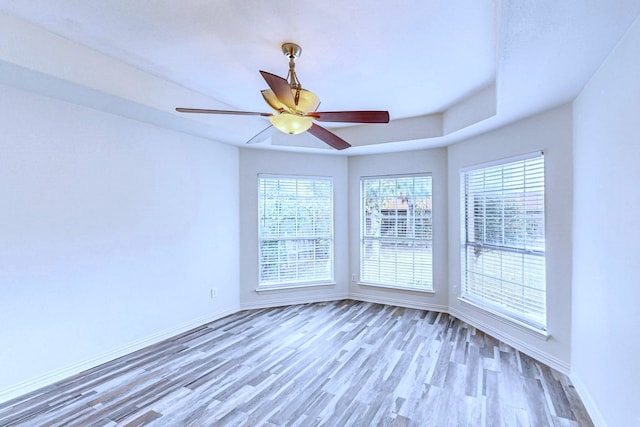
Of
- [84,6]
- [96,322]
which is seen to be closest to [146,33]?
[84,6]

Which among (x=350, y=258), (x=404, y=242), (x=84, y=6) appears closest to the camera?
(x=84, y=6)

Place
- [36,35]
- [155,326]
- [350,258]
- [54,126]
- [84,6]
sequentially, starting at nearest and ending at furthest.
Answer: [84,6] → [36,35] → [54,126] → [155,326] → [350,258]

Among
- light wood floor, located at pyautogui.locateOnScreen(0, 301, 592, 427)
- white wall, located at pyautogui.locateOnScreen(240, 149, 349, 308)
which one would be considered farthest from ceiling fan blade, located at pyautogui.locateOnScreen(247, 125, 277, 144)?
light wood floor, located at pyautogui.locateOnScreen(0, 301, 592, 427)

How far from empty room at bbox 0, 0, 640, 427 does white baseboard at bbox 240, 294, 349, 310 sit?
21cm

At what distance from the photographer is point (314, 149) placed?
4461mm

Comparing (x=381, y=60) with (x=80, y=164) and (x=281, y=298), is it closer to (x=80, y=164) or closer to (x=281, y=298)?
(x=80, y=164)

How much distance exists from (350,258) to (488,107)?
9.69 feet

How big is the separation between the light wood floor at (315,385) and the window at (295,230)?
1217 millimetres

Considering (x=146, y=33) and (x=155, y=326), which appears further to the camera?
(x=155, y=326)

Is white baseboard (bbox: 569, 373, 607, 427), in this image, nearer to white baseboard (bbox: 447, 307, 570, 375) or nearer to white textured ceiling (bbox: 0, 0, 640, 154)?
white baseboard (bbox: 447, 307, 570, 375)

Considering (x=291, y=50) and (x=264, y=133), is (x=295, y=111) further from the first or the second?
(x=264, y=133)

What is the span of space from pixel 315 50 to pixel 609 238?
2327mm

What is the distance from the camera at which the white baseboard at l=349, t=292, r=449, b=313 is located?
4.38 meters

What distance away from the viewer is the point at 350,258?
16.5 feet
